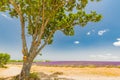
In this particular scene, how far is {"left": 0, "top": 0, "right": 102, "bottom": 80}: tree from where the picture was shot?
96.7 ft

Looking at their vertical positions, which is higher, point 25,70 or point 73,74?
point 73,74

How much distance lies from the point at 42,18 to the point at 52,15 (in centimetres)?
94

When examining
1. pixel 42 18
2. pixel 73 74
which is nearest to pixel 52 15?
pixel 42 18

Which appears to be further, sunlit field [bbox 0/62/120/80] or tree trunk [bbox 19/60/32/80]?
sunlit field [bbox 0/62/120/80]

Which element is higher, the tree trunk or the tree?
the tree

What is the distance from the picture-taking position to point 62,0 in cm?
2922

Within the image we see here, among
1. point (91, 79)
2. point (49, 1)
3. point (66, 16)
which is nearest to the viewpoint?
point (49, 1)

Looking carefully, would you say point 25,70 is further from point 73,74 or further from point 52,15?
point 73,74

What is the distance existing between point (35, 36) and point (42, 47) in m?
1.35

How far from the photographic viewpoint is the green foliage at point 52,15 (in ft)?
96.3

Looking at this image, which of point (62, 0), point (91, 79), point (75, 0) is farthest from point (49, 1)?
point (91, 79)

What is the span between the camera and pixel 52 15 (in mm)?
29578

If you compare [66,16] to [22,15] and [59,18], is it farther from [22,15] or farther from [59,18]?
[22,15]

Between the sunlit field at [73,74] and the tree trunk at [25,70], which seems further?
the sunlit field at [73,74]
